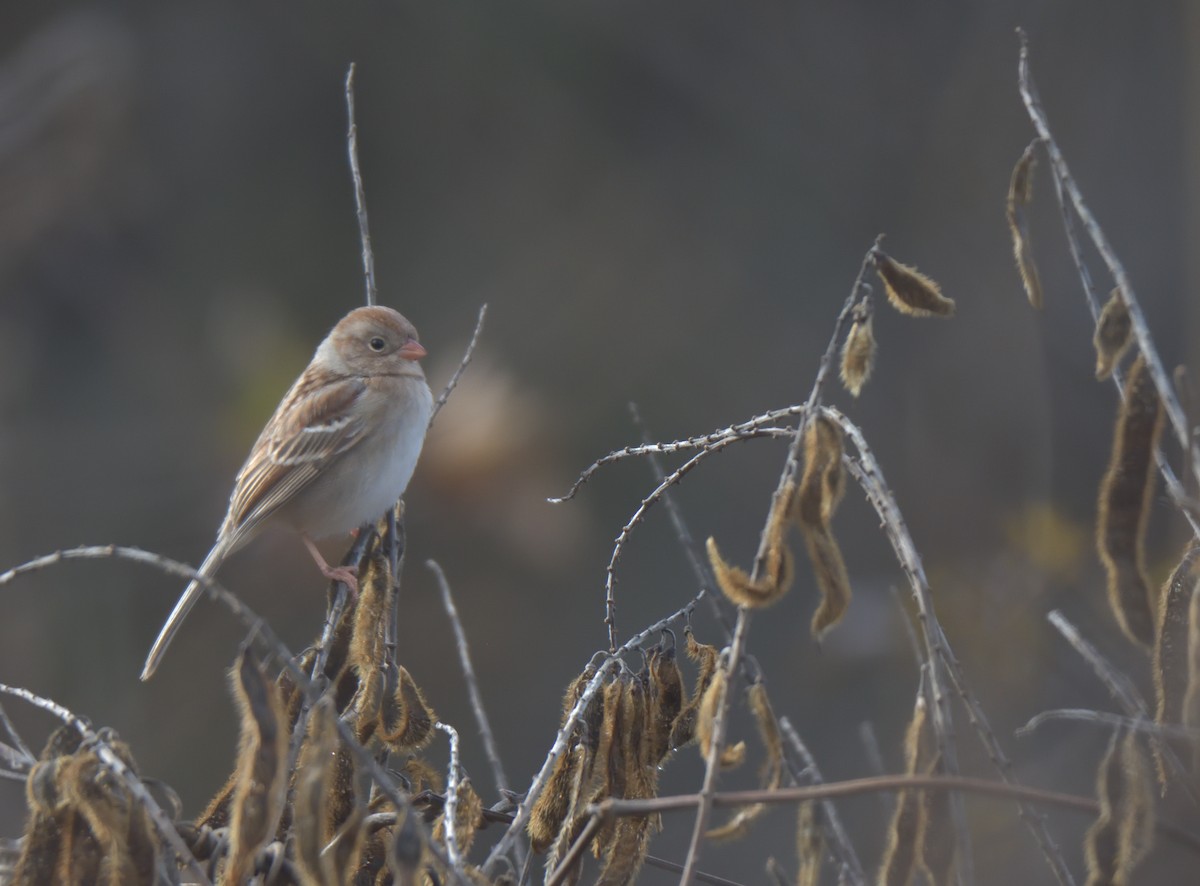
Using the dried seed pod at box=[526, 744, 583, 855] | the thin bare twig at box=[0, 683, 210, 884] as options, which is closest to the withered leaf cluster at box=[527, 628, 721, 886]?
the dried seed pod at box=[526, 744, 583, 855]

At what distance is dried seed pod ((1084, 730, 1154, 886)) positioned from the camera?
142 centimetres

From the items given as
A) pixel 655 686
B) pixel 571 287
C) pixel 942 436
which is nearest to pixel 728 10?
pixel 571 287

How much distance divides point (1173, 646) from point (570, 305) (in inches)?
313

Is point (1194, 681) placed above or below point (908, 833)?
above

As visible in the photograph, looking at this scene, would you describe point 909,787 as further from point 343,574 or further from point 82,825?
point 343,574

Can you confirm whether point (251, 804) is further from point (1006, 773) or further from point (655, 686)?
point (1006, 773)

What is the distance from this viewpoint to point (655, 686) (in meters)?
1.83

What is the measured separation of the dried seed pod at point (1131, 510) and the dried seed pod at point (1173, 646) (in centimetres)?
3

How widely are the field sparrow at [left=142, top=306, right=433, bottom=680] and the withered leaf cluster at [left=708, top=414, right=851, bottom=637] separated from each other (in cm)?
212

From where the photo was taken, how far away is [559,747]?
1.73 m

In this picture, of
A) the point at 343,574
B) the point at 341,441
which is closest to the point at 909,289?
the point at 343,574

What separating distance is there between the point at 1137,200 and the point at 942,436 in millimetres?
1914

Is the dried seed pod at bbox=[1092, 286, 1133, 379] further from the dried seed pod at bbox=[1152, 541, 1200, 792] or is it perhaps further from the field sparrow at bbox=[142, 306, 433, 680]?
the field sparrow at bbox=[142, 306, 433, 680]

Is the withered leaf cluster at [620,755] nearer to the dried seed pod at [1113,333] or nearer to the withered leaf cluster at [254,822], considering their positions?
the withered leaf cluster at [254,822]
